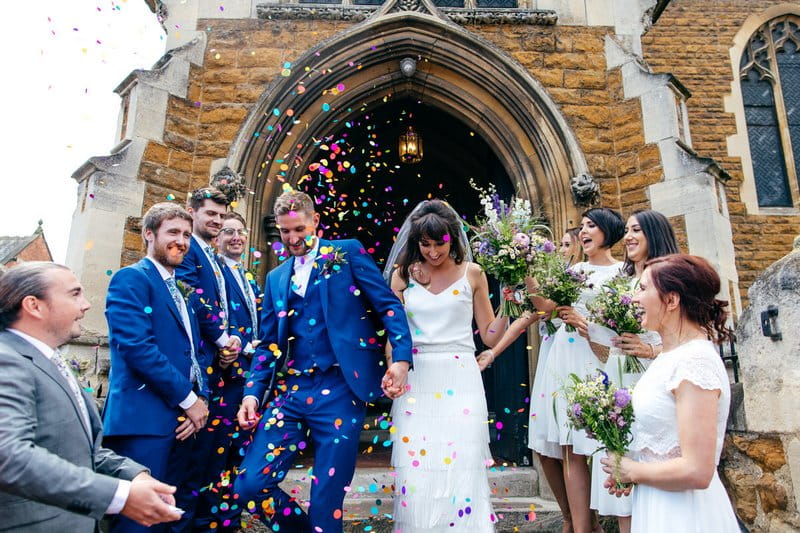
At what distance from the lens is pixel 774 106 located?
9.34 metres

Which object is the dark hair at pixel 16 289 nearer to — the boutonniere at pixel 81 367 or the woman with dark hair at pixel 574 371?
the woman with dark hair at pixel 574 371

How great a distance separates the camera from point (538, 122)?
20.6 ft

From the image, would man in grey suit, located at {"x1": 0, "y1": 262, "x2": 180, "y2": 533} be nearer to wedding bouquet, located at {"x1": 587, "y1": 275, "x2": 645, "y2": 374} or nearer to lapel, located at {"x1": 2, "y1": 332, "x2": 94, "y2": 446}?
lapel, located at {"x1": 2, "y1": 332, "x2": 94, "y2": 446}

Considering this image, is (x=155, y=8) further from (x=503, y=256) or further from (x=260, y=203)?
(x=503, y=256)

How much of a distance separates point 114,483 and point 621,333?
2638 mm

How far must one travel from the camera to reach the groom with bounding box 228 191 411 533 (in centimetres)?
294

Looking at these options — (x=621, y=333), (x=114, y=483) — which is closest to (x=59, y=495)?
(x=114, y=483)

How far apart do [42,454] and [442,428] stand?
1919 mm

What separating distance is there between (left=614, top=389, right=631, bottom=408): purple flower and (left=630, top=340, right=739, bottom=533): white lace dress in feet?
0.16

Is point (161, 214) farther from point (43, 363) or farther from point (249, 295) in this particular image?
point (43, 363)

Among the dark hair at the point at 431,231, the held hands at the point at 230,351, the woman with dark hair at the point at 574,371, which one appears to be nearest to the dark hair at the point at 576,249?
the woman with dark hair at the point at 574,371

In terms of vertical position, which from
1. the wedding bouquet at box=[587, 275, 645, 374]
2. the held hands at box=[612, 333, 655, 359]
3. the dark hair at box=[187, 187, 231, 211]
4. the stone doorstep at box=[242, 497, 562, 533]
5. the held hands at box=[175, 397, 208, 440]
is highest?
the dark hair at box=[187, 187, 231, 211]

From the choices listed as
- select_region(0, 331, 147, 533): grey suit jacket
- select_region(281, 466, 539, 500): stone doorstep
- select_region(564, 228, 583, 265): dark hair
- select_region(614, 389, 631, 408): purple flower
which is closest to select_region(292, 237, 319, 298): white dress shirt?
select_region(0, 331, 147, 533): grey suit jacket

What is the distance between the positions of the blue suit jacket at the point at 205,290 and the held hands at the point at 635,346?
97.2 inches
